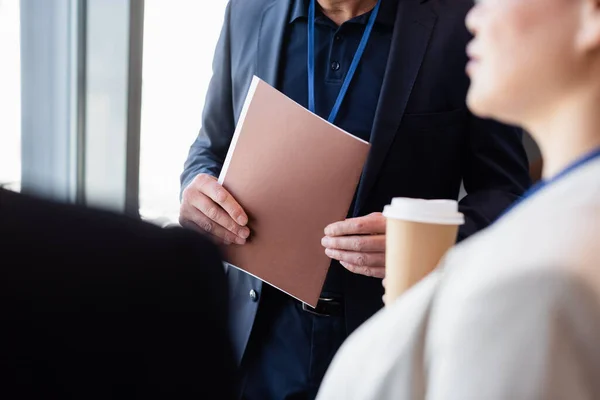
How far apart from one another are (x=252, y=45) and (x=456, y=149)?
481mm

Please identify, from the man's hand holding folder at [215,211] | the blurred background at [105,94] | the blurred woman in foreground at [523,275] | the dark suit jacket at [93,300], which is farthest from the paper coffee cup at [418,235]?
the blurred background at [105,94]

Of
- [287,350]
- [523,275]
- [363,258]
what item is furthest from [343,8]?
[523,275]

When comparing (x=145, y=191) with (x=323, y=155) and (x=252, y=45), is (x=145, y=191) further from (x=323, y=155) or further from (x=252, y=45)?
(x=323, y=155)

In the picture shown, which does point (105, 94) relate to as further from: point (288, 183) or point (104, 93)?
point (288, 183)

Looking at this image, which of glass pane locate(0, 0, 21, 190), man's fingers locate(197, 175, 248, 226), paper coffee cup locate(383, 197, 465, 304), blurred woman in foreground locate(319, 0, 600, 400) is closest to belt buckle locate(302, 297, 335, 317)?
man's fingers locate(197, 175, 248, 226)

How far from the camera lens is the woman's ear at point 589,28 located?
0.50 m

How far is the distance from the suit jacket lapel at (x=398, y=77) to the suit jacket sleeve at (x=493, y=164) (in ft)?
0.50

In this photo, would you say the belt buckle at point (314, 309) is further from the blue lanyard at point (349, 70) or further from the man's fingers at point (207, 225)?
the blue lanyard at point (349, 70)

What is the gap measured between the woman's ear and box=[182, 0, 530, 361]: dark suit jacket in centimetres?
61

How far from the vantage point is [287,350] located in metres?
1.16

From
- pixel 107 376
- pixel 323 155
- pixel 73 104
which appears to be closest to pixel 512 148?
pixel 323 155

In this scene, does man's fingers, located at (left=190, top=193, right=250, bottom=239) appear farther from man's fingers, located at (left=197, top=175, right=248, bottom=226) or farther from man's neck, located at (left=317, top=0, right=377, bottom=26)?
man's neck, located at (left=317, top=0, right=377, bottom=26)

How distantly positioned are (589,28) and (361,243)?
543 millimetres

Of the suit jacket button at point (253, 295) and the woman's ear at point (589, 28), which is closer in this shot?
the woman's ear at point (589, 28)
